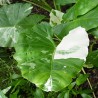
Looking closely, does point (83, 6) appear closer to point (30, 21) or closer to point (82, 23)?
point (82, 23)

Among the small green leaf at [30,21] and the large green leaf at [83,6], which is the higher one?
the large green leaf at [83,6]

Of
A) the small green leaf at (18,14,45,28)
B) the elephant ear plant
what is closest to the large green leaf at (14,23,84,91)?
the elephant ear plant

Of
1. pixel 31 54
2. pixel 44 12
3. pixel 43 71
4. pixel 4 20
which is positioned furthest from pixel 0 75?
pixel 43 71

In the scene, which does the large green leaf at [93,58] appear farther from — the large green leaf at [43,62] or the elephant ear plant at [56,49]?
the large green leaf at [43,62]

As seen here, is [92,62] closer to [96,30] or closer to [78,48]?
[96,30]

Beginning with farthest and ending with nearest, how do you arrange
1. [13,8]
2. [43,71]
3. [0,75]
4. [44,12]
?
[44,12], [0,75], [13,8], [43,71]

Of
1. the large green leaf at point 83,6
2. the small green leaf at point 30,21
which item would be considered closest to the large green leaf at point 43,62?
the large green leaf at point 83,6
